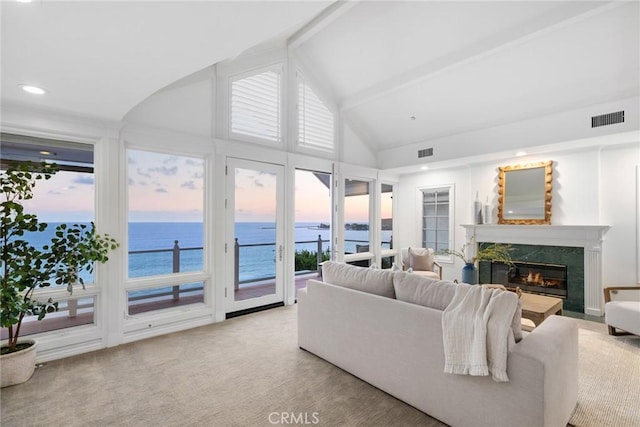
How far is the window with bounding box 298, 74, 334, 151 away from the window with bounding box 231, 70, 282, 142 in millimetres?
463

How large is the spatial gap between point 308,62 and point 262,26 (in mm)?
3636

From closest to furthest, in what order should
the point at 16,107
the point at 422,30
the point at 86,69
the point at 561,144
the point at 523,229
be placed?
the point at 86,69 < the point at 16,107 < the point at 422,30 < the point at 561,144 < the point at 523,229

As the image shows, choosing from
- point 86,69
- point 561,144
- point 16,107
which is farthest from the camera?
point 561,144

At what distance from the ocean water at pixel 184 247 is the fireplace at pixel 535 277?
3.44 metres

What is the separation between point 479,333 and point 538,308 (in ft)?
6.25

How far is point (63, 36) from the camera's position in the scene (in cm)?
178

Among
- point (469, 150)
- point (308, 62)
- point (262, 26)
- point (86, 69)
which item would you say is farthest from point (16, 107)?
point (469, 150)

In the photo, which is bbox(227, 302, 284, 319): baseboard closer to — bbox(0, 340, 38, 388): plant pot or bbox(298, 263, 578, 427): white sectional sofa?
bbox(298, 263, 578, 427): white sectional sofa

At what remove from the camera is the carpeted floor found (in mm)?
2092

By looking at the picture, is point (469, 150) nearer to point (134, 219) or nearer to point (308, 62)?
point (308, 62)

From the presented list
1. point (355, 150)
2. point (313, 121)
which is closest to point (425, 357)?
point (313, 121)

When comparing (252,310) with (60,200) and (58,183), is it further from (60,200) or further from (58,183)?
(58,183)

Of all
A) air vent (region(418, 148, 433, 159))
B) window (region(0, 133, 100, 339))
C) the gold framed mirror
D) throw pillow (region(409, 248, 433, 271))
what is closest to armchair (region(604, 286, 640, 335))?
the gold framed mirror

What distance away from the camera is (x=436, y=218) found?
6195mm
